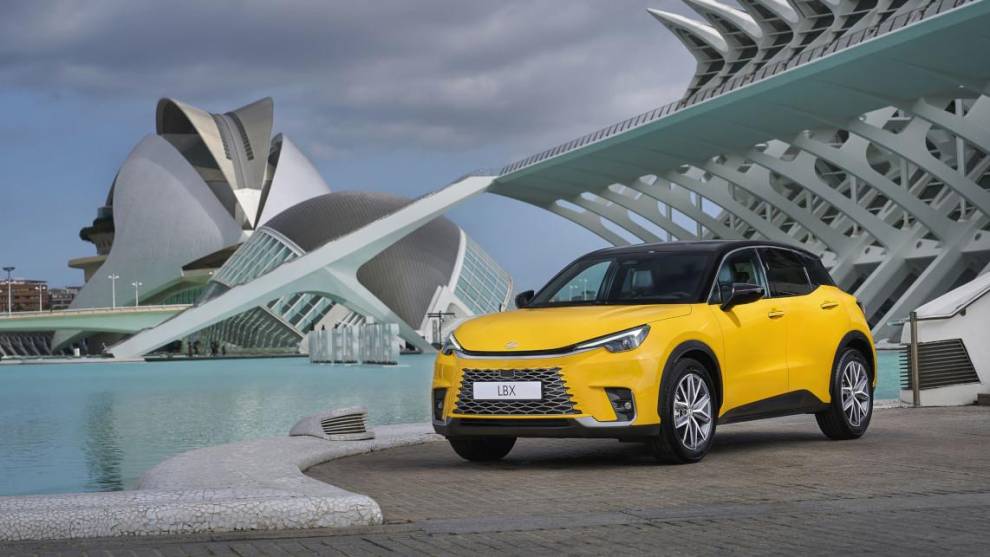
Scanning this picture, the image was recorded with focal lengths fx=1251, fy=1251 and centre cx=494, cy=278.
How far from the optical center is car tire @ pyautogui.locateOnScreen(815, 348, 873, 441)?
10.1 m

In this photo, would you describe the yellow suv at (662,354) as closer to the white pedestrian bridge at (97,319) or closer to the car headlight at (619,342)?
the car headlight at (619,342)

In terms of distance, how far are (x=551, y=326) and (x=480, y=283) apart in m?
71.7

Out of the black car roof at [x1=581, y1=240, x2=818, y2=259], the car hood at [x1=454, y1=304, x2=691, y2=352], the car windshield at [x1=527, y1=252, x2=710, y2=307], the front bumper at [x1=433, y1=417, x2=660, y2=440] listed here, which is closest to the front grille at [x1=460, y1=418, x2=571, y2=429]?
the front bumper at [x1=433, y1=417, x2=660, y2=440]

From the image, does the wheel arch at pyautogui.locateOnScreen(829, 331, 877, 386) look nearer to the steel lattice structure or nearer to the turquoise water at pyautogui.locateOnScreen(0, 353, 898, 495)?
the turquoise water at pyautogui.locateOnScreen(0, 353, 898, 495)

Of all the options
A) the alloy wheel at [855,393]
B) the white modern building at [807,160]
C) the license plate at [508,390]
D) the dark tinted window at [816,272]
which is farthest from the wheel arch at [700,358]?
the white modern building at [807,160]

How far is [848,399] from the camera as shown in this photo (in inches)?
404

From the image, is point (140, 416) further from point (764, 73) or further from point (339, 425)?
point (764, 73)

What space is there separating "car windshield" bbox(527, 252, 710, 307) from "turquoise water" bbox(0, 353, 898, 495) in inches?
145

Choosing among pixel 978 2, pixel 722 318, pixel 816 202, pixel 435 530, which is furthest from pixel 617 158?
pixel 435 530

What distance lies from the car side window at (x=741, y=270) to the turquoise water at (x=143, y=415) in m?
4.82

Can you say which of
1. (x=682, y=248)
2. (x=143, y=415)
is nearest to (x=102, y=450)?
(x=143, y=415)

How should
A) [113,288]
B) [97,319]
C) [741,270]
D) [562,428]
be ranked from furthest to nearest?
[113,288] < [97,319] < [741,270] < [562,428]

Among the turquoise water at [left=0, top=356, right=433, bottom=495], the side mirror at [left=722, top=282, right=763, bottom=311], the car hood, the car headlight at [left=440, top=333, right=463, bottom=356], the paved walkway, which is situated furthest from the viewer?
the turquoise water at [left=0, top=356, right=433, bottom=495]

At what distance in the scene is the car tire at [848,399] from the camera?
1006 centimetres
